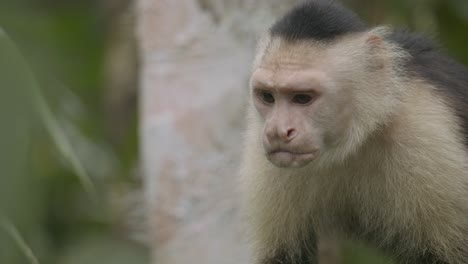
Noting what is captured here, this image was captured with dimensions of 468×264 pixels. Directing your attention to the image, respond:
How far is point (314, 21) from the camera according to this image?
285 centimetres

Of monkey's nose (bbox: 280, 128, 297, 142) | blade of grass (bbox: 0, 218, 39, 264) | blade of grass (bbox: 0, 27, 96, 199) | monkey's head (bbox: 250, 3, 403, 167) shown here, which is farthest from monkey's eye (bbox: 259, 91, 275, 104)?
blade of grass (bbox: 0, 218, 39, 264)

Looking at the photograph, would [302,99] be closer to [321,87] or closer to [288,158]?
[321,87]

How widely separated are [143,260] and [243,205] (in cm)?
90

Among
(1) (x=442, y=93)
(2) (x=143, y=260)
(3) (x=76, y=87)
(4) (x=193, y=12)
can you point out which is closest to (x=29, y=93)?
(2) (x=143, y=260)

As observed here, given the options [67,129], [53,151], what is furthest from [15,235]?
[53,151]

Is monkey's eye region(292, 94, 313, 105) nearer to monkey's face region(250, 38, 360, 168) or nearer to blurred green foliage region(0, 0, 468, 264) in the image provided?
monkey's face region(250, 38, 360, 168)

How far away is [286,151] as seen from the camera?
105 inches

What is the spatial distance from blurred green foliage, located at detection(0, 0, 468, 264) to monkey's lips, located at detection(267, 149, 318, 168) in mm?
513

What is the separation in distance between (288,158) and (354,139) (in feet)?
0.93

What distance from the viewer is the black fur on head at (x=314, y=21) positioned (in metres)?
2.84

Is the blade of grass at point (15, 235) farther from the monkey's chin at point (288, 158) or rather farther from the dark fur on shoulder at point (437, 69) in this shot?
the dark fur on shoulder at point (437, 69)

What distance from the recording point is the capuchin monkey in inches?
109

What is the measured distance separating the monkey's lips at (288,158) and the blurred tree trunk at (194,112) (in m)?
0.89

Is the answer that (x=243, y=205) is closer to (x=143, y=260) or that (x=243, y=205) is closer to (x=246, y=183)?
(x=246, y=183)
